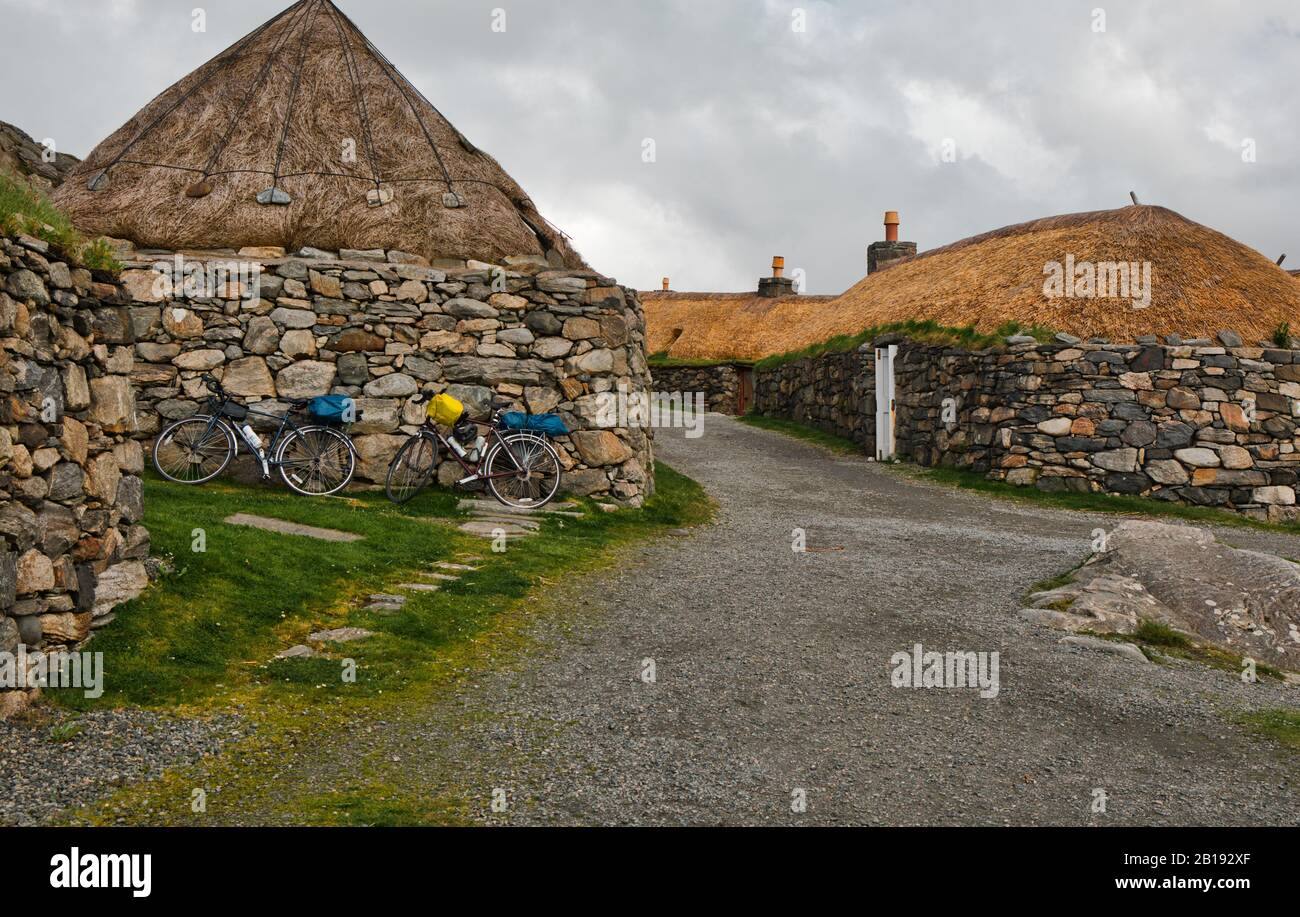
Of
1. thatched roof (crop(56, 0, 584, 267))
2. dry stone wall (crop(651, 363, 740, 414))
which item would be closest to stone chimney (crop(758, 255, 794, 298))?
dry stone wall (crop(651, 363, 740, 414))

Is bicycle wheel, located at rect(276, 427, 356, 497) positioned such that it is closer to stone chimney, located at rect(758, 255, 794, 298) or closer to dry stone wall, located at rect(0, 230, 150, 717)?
A: dry stone wall, located at rect(0, 230, 150, 717)

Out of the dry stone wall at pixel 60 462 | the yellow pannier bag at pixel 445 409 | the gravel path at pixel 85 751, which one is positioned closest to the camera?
the gravel path at pixel 85 751

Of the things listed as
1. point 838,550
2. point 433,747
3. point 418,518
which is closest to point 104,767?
point 433,747

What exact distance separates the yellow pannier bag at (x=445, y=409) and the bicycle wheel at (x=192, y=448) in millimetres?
2216

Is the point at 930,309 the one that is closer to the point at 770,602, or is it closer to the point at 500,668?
the point at 770,602

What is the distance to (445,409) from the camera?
36.1 feet

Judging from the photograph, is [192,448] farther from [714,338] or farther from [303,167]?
[714,338]

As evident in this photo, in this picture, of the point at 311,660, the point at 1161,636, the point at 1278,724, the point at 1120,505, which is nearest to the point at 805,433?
the point at 1120,505

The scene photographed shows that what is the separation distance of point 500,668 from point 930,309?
15.7 metres

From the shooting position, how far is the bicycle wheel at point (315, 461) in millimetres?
11000

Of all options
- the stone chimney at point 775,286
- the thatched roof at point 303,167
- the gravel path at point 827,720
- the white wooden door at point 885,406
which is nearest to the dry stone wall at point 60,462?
the gravel path at point 827,720

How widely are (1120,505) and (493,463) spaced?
32.0 feet

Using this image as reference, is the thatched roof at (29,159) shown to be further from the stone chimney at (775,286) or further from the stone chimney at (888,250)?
the stone chimney at (775,286)

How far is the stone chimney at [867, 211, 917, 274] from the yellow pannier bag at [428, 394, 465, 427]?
821 inches
